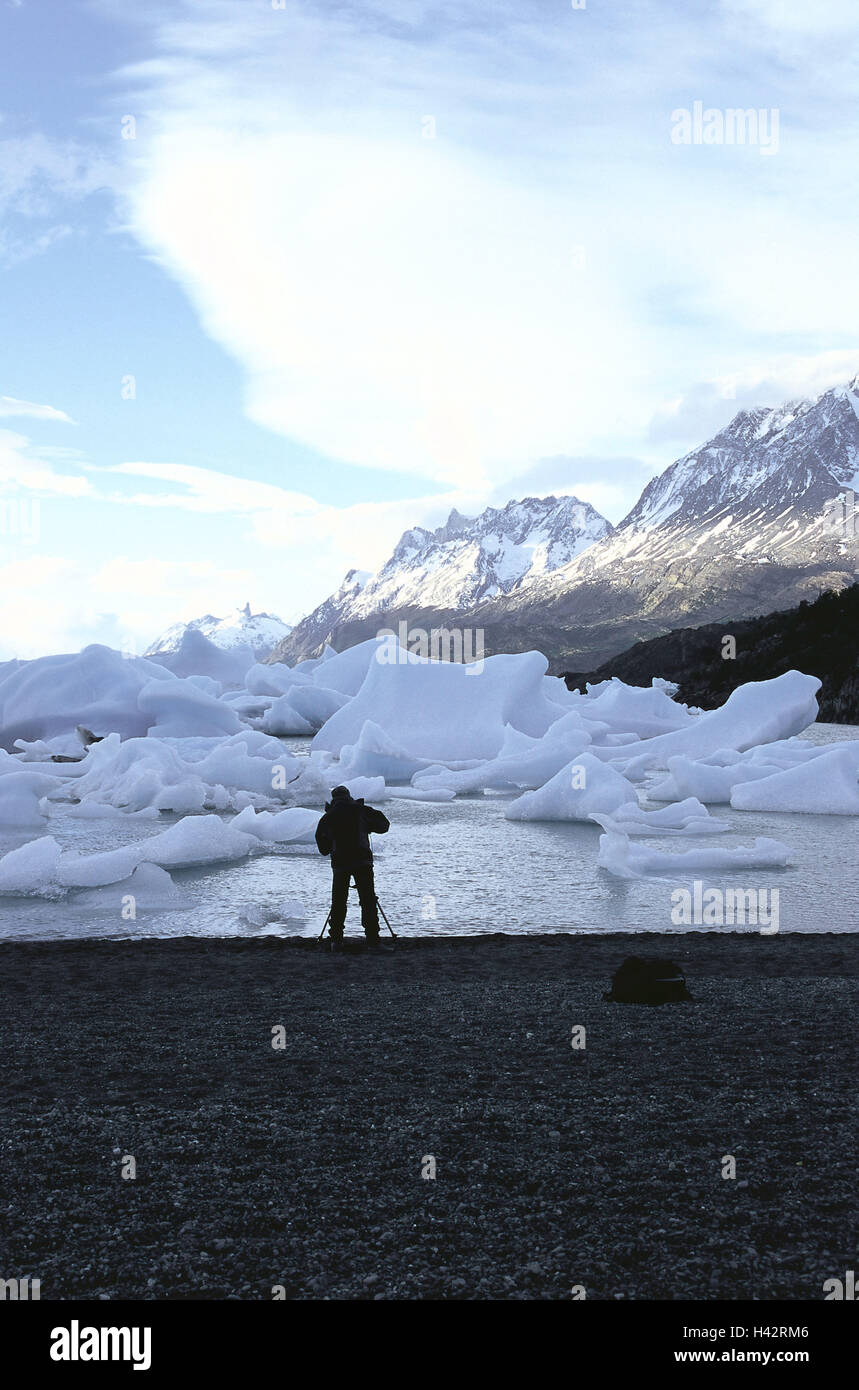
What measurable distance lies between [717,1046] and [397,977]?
3490 mm

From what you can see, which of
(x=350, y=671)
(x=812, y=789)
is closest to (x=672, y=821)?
(x=812, y=789)

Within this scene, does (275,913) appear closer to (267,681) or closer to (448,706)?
(448,706)

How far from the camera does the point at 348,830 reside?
10039mm

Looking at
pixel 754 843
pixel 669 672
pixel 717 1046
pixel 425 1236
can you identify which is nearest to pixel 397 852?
pixel 754 843

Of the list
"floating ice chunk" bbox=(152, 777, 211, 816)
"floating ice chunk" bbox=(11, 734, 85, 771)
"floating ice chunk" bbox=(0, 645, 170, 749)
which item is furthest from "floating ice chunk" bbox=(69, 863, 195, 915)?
"floating ice chunk" bbox=(0, 645, 170, 749)

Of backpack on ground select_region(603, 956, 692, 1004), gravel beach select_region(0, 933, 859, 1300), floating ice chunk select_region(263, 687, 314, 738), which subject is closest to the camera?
gravel beach select_region(0, 933, 859, 1300)

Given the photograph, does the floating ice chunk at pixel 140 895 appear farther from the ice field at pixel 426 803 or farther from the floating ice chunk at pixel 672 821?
the floating ice chunk at pixel 672 821

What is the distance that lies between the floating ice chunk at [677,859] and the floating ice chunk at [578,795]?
5143 millimetres

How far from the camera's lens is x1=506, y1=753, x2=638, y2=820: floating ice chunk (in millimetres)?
21984

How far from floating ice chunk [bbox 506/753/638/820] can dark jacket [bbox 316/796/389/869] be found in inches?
490

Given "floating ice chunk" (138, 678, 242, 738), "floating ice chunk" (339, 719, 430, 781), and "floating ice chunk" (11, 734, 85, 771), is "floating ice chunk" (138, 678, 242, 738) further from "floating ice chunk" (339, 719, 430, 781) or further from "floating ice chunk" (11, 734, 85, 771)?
"floating ice chunk" (339, 719, 430, 781)

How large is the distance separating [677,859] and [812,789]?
9.14 metres

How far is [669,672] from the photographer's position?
91375 millimetres
